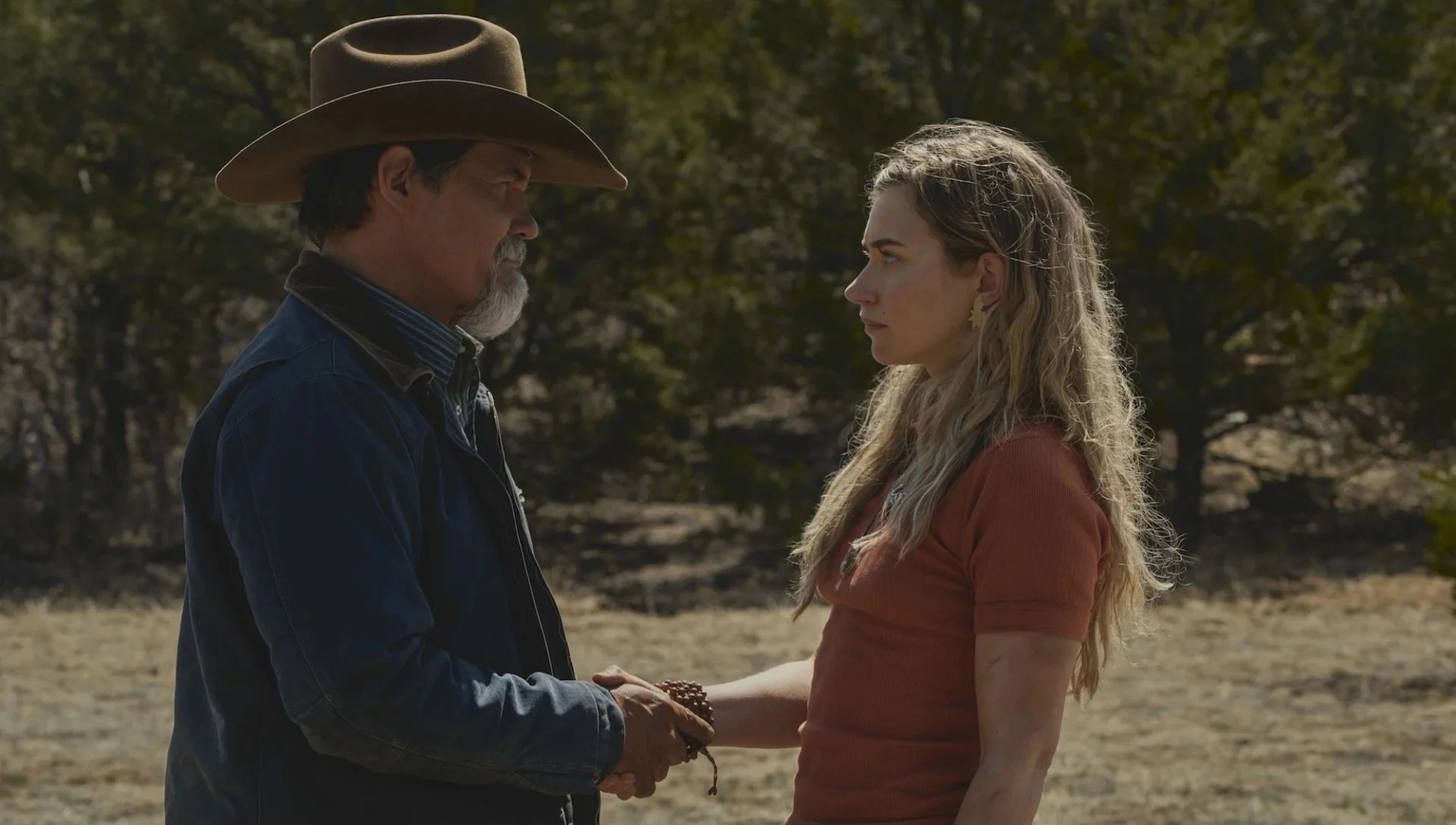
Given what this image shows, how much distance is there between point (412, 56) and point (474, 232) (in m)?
0.27

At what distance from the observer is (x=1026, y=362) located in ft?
8.47

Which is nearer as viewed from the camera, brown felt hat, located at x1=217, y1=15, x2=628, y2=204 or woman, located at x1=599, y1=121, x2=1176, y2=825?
woman, located at x1=599, y1=121, x2=1176, y2=825

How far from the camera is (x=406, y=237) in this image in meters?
2.57

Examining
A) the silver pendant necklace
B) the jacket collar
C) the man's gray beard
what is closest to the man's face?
the man's gray beard

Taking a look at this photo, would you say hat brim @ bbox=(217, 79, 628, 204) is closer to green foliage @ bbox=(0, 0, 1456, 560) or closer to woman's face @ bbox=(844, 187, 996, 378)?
woman's face @ bbox=(844, 187, 996, 378)

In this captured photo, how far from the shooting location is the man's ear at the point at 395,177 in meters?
2.55

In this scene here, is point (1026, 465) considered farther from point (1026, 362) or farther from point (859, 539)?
point (859, 539)

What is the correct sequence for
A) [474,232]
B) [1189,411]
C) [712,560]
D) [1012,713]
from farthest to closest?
[712,560], [1189,411], [474,232], [1012,713]

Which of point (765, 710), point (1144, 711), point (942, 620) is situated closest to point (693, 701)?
point (765, 710)

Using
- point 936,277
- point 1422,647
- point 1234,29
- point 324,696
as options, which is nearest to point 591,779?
A: point 324,696

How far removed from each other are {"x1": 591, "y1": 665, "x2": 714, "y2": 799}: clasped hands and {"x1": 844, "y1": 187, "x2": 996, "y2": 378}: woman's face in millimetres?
598

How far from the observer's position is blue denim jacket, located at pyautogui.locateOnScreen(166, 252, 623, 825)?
7.35ft

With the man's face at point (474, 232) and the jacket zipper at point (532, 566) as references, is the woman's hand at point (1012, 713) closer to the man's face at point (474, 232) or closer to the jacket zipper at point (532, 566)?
the jacket zipper at point (532, 566)

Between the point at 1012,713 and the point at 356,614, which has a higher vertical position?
the point at 356,614
